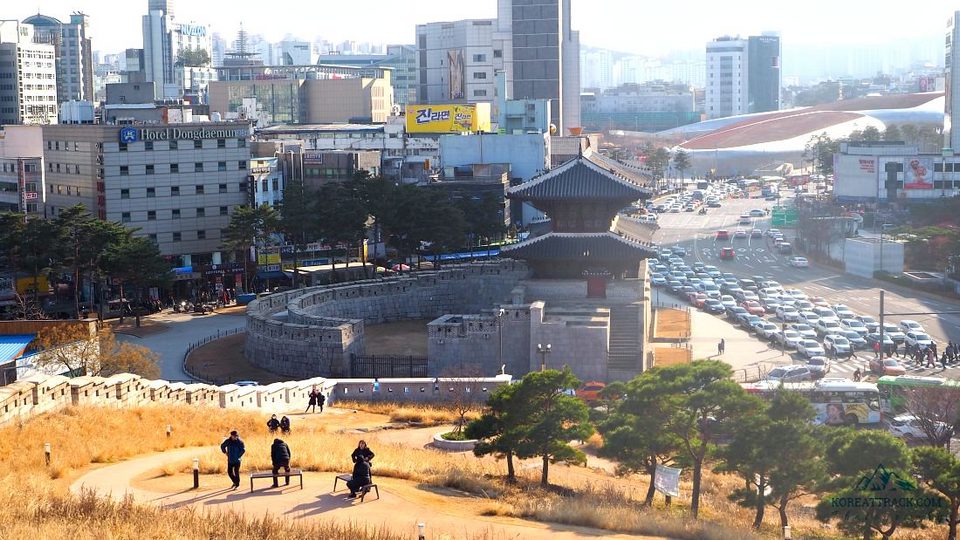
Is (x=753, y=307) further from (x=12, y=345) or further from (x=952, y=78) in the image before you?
(x=952, y=78)

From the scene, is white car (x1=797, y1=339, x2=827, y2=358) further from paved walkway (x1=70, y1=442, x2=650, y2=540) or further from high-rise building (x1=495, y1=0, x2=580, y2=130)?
high-rise building (x1=495, y1=0, x2=580, y2=130)

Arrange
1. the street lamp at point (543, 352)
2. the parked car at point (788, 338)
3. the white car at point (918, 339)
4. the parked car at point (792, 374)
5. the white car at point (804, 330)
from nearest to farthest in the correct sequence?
1. the street lamp at point (543, 352)
2. the parked car at point (792, 374)
3. the white car at point (918, 339)
4. the parked car at point (788, 338)
5. the white car at point (804, 330)

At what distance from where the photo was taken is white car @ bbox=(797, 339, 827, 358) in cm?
7156

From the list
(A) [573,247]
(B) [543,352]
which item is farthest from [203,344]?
(B) [543,352]

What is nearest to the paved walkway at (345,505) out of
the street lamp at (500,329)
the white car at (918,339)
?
the street lamp at (500,329)

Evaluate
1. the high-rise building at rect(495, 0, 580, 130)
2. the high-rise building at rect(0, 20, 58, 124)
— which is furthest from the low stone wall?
the high-rise building at rect(0, 20, 58, 124)

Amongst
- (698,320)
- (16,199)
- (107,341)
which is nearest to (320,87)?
(16,199)

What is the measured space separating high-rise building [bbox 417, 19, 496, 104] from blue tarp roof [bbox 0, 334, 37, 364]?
4497 inches

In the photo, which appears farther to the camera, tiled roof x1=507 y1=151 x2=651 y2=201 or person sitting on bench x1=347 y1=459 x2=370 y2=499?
tiled roof x1=507 y1=151 x2=651 y2=201

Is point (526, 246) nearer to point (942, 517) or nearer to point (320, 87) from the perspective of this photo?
point (942, 517)

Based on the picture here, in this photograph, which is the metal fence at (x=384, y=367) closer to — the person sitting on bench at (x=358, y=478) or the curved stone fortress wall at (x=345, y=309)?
the curved stone fortress wall at (x=345, y=309)

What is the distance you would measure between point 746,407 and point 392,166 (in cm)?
8593

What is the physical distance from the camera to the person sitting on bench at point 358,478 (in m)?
31.2

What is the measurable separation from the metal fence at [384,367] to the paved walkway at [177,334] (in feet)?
26.2
